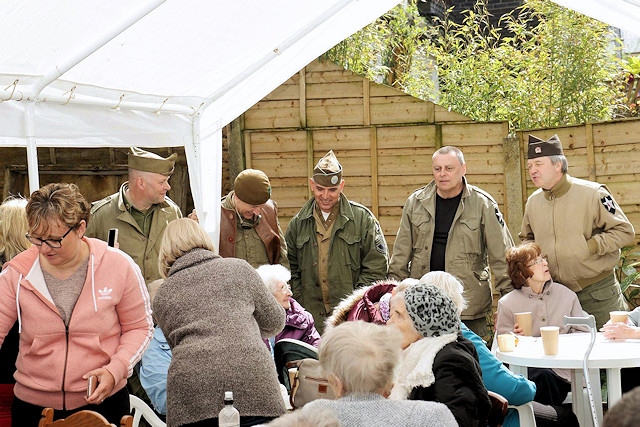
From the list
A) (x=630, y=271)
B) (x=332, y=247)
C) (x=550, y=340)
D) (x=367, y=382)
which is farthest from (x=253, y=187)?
(x=630, y=271)

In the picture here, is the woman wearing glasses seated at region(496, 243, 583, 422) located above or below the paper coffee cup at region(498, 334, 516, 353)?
above

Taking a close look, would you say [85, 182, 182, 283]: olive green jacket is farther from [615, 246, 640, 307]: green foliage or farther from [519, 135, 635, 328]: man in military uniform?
[615, 246, 640, 307]: green foliage

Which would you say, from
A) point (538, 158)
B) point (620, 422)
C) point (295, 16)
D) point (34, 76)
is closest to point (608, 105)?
point (538, 158)

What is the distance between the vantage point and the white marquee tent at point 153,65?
13.4 ft

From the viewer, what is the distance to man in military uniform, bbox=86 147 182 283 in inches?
212

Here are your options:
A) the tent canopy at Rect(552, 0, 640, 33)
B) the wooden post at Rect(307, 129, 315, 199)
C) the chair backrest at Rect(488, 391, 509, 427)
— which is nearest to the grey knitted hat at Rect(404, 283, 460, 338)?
the chair backrest at Rect(488, 391, 509, 427)

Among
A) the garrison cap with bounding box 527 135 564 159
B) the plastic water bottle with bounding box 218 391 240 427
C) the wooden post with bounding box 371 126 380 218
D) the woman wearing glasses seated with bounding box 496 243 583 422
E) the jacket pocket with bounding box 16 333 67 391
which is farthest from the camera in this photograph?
the wooden post with bounding box 371 126 380 218

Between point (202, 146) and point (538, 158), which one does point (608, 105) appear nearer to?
point (538, 158)

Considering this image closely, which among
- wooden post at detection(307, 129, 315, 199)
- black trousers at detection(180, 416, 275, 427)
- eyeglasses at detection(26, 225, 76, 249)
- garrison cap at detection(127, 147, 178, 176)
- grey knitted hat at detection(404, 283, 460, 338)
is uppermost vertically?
wooden post at detection(307, 129, 315, 199)

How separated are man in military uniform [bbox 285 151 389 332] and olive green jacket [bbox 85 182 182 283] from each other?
110cm

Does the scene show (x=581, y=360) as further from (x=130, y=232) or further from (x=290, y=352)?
(x=130, y=232)

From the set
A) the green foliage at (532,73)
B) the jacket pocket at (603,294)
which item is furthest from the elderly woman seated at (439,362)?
the green foliage at (532,73)

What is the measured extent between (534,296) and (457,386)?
2248 millimetres

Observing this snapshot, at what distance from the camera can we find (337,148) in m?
8.77
